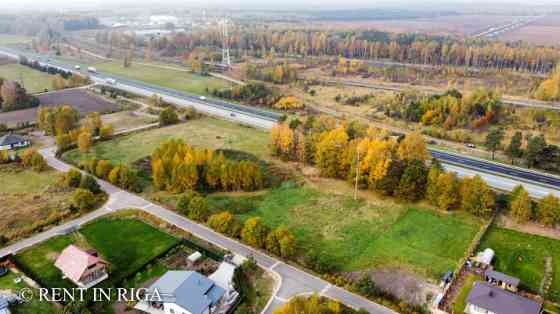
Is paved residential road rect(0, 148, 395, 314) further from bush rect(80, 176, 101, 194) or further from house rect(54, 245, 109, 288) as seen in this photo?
house rect(54, 245, 109, 288)

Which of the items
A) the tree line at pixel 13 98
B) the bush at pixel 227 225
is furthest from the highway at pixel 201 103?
the bush at pixel 227 225

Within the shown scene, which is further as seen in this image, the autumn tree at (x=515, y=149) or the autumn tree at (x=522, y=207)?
the autumn tree at (x=515, y=149)

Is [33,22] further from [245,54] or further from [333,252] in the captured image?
[333,252]

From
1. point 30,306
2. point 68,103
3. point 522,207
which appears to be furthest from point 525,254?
point 68,103

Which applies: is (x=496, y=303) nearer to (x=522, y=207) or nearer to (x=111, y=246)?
(x=522, y=207)

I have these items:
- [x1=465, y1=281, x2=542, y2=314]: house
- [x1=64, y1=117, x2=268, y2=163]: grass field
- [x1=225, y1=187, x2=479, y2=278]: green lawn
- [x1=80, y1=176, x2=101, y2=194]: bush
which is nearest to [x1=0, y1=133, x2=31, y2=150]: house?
[x1=64, y1=117, x2=268, y2=163]: grass field

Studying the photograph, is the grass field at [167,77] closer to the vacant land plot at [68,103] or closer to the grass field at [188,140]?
the vacant land plot at [68,103]
